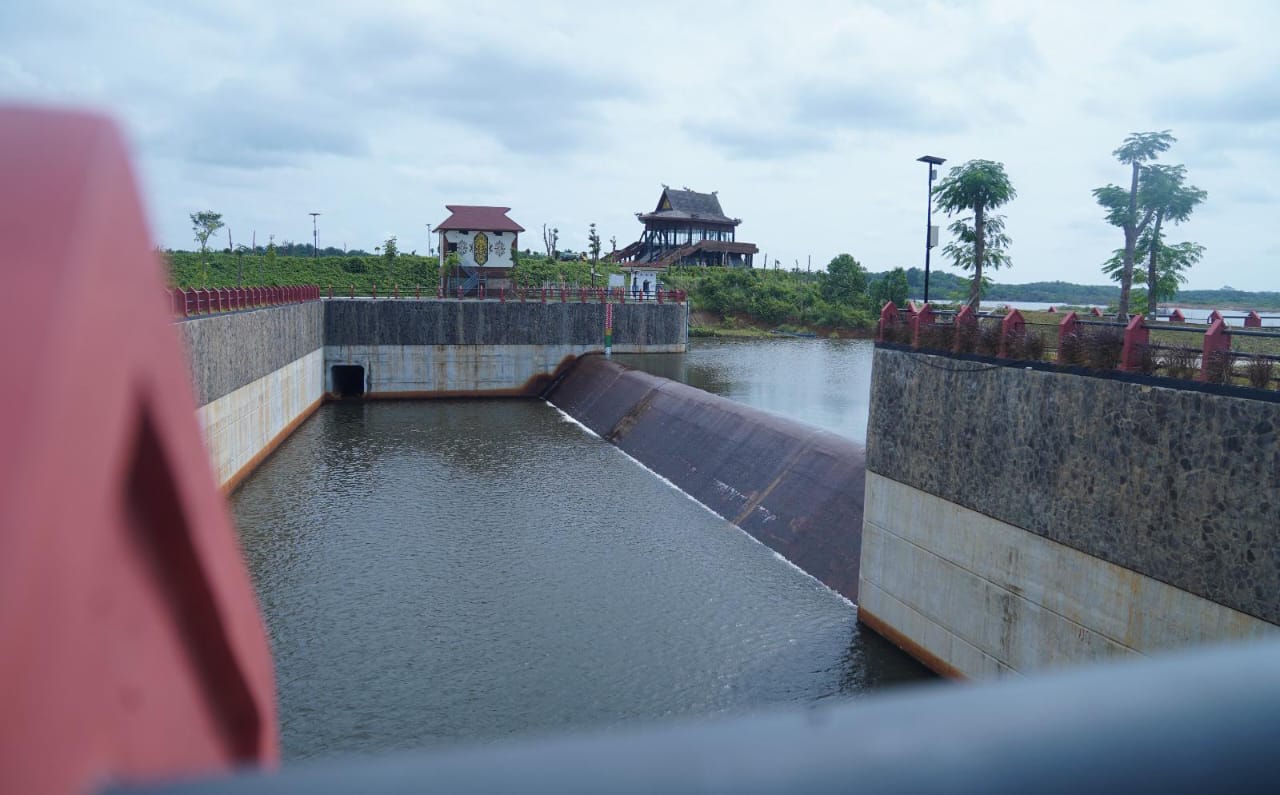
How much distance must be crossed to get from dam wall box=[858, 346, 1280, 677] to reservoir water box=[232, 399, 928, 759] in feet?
6.05

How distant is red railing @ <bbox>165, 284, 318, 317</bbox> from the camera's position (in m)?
22.8

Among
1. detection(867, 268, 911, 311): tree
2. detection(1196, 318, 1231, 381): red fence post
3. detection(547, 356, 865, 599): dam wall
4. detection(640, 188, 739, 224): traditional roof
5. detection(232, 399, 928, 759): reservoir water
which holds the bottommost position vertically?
detection(232, 399, 928, 759): reservoir water

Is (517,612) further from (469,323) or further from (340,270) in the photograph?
(340,270)

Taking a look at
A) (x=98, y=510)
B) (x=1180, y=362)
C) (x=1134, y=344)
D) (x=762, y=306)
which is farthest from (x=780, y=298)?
(x=98, y=510)

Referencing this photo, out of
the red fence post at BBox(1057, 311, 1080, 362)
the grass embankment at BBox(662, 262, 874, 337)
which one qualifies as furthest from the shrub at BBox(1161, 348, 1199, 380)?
the grass embankment at BBox(662, 262, 874, 337)

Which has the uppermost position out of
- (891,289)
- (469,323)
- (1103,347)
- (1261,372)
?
(891,289)

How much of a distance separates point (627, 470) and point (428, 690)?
16.0m

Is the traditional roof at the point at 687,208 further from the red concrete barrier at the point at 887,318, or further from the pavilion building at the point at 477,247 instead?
the red concrete barrier at the point at 887,318

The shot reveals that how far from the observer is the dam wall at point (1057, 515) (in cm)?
980

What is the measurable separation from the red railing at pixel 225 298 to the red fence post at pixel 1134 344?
1546 centimetres

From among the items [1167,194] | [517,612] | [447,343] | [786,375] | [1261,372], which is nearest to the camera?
[1261,372]

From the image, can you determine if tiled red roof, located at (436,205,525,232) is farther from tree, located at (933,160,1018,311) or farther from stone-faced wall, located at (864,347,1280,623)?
stone-faced wall, located at (864,347,1280,623)

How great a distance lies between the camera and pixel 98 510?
1084mm

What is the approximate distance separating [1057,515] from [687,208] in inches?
3498
